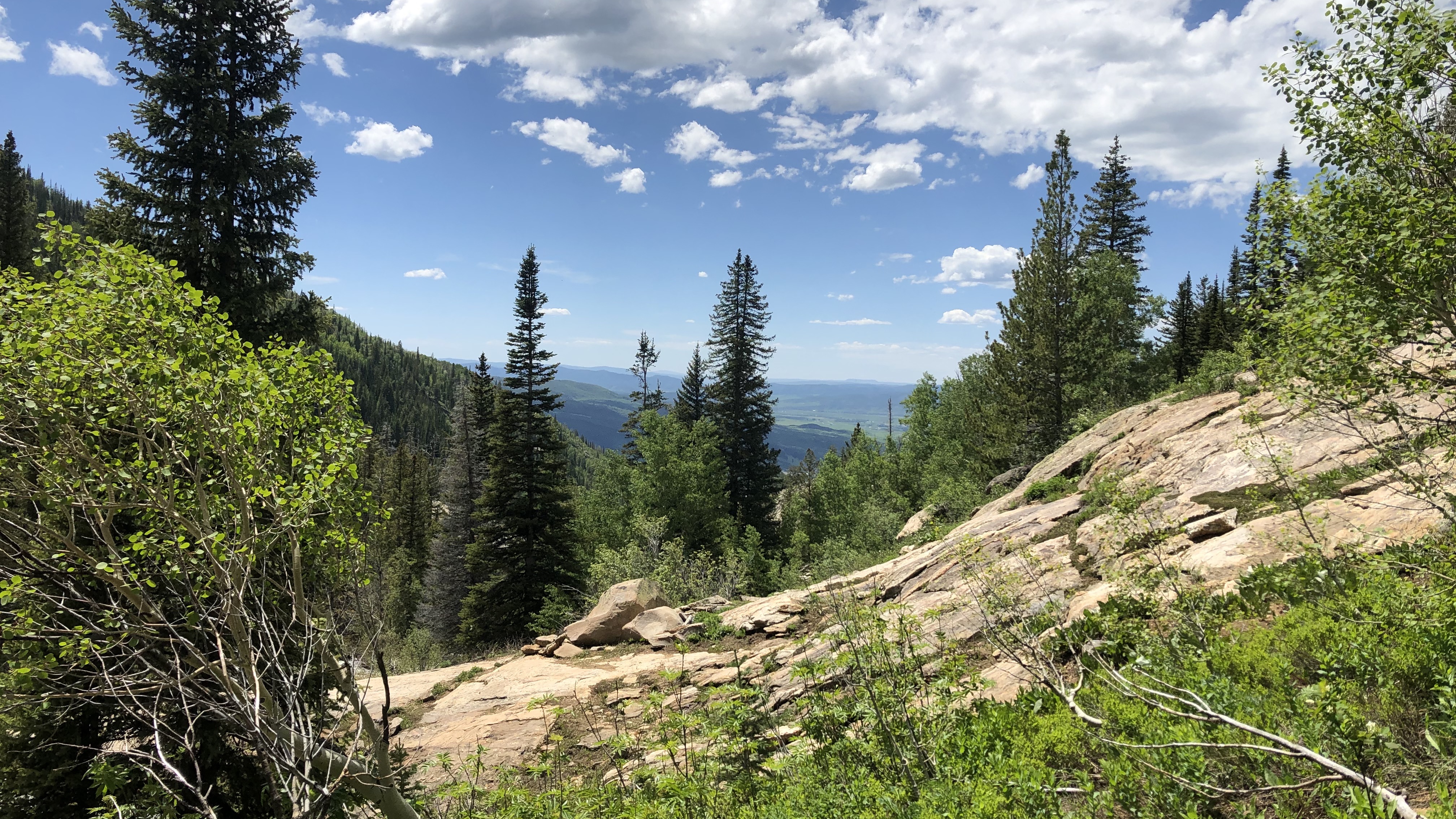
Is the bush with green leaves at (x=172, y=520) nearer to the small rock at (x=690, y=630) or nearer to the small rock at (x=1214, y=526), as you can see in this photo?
the small rock at (x=690, y=630)

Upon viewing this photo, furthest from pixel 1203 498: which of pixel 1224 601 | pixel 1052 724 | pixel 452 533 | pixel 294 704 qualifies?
pixel 452 533

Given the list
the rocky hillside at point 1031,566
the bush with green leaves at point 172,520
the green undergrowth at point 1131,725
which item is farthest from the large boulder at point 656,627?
the bush with green leaves at point 172,520

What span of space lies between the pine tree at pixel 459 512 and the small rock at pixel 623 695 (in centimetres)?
1482

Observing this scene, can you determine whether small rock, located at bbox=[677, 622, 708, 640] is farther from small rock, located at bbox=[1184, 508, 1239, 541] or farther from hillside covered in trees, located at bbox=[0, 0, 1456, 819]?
small rock, located at bbox=[1184, 508, 1239, 541]

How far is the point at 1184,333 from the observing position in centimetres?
3847

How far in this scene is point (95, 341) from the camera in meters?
4.04

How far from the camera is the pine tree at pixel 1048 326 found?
20.2m

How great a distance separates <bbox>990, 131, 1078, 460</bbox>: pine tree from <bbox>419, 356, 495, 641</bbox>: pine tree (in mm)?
20544

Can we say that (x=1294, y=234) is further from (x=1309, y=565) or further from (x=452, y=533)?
(x=452, y=533)

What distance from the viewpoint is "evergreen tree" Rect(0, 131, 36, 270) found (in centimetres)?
2528

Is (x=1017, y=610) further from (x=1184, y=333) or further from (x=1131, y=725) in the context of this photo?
(x=1184, y=333)

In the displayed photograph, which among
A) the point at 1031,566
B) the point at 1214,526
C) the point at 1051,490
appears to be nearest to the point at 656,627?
the point at 1031,566

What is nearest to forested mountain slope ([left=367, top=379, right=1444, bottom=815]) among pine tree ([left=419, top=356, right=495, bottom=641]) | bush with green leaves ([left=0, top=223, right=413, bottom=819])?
bush with green leaves ([left=0, top=223, right=413, bottom=819])

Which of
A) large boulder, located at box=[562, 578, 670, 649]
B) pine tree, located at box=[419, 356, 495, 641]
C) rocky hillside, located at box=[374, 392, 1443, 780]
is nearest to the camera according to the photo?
rocky hillside, located at box=[374, 392, 1443, 780]
